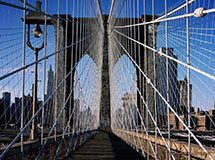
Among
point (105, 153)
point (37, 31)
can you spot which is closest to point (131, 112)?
point (105, 153)

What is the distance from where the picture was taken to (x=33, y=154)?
327cm

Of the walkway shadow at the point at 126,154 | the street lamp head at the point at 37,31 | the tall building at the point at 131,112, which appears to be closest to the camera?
the walkway shadow at the point at 126,154

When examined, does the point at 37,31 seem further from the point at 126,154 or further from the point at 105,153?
the point at 126,154

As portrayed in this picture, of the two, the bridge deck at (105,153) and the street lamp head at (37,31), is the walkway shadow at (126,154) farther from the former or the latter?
the street lamp head at (37,31)

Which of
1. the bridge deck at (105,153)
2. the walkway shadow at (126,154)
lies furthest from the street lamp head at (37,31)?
the walkway shadow at (126,154)

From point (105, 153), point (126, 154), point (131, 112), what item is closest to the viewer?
point (126, 154)

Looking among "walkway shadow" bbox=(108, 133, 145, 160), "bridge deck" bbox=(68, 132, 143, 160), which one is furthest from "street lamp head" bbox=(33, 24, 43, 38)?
"walkway shadow" bbox=(108, 133, 145, 160)

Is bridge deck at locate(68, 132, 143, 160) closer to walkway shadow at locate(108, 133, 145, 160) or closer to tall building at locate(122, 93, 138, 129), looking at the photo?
walkway shadow at locate(108, 133, 145, 160)

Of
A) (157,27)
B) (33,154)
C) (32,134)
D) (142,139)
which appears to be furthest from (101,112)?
(33,154)

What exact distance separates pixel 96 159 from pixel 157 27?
4.57 meters

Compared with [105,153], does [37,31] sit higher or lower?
higher

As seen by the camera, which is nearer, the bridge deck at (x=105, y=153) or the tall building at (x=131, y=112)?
the bridge deck at (x=105, y=153)

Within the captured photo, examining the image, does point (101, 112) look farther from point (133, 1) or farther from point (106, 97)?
point (133, 1)

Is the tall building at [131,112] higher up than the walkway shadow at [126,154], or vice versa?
the tall building at [131,112]
